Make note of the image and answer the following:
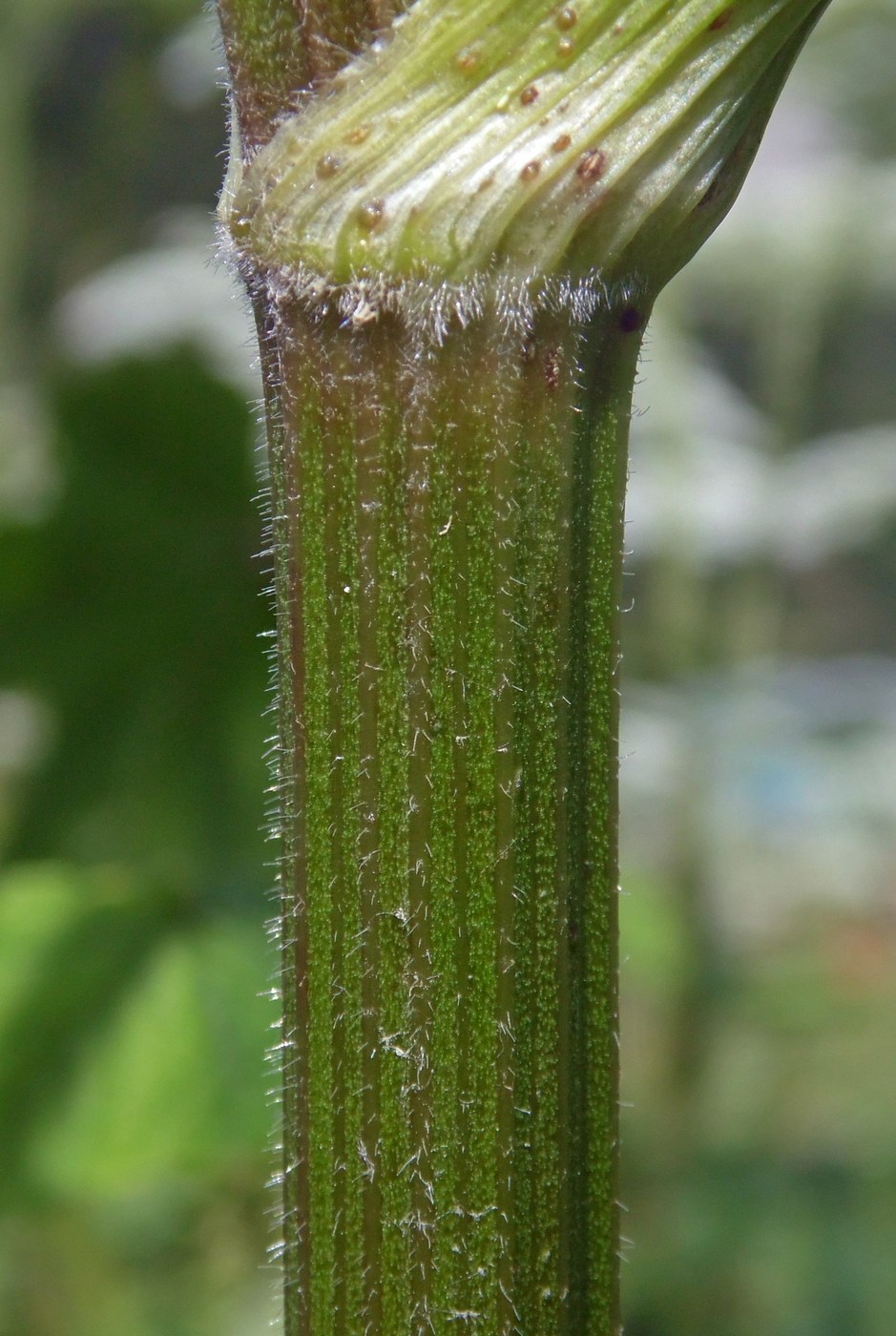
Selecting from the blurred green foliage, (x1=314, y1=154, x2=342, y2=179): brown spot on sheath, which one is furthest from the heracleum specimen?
the blurred green foliage

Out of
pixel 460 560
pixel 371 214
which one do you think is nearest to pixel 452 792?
pixel 460 560

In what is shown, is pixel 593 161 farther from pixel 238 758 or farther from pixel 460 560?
pixel 238 758

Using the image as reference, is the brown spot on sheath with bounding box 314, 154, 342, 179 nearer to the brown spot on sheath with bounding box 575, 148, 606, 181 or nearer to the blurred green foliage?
the brown spot on sheath with bounding box 575, 148, 606, 181

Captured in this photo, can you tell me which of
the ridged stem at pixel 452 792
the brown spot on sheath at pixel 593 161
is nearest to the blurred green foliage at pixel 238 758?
the ridged stem at pixel 452 792

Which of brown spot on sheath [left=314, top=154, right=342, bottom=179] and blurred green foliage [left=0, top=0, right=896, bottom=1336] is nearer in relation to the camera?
brown spot on sheath [left=314, top=154, right=342, bottom=179]

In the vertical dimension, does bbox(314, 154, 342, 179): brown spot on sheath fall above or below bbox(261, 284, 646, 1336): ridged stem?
above

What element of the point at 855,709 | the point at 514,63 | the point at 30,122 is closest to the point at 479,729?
the point at 514,63

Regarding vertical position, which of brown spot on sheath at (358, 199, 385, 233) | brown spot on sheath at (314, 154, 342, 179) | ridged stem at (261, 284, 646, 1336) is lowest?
ridged stem at (261, 284, 646, 1336)
